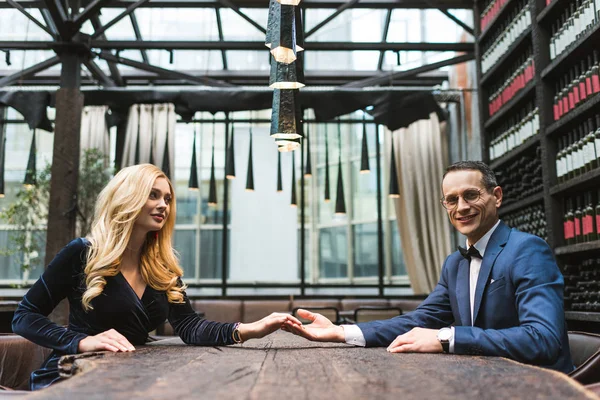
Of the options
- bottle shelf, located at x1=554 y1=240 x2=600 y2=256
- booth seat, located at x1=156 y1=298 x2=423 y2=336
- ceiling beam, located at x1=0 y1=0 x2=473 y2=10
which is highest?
ceiling beam, located at x1=0 y1=0 x2=473 y2=10

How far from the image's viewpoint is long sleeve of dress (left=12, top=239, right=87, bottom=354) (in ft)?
7.03

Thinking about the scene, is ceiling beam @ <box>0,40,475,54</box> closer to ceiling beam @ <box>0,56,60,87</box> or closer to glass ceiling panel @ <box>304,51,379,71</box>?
ceiling beam @ <box>0,56,60,87</box>

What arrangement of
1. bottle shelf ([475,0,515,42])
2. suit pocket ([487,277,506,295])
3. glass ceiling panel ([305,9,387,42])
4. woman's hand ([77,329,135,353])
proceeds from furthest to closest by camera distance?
glass ceiling panel ([305,9,387,42]) → bottle shelf ([475,0,515,42]) → suit pocket ([487,277,506,295]) → woman's hand ([77,329,135,353])

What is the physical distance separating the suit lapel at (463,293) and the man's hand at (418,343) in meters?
0.42

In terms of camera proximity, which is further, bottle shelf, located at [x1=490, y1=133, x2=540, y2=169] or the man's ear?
bottle shelf, located at [x1=490, y1=133, x2=540, y2=169]

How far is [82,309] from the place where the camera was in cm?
232

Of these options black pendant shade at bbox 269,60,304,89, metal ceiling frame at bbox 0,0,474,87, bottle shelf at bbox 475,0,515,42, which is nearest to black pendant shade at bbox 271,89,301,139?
black pendant shade at bbox 269,60,304,89

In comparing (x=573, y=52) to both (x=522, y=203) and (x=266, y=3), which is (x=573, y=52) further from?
(x=266, y=3)

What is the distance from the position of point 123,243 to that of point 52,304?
339 mm

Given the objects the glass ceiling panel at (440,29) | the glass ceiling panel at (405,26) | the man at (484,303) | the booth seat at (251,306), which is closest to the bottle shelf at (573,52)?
the man at (484,303)

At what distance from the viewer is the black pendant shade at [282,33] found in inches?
105

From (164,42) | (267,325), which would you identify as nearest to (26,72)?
(164,42)

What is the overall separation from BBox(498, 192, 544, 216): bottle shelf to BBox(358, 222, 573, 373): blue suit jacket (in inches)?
104

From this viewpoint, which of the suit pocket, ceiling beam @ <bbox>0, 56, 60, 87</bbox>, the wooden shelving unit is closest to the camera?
the suit pocket
